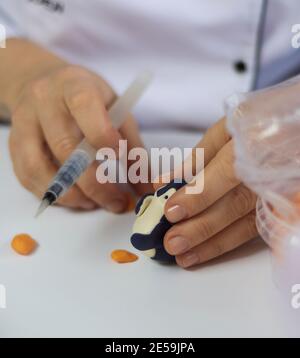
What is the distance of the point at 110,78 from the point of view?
0.79 meters

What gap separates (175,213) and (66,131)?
19 centimetres

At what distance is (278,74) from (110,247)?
403 millimetres

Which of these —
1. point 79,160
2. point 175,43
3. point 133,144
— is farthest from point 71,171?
point 175,43

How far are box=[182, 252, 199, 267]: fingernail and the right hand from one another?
0.12 meters

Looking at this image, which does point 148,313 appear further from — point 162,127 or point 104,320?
point 162,127

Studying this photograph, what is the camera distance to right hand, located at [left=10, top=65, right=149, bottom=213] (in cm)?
58

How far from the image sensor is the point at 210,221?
0.49 m

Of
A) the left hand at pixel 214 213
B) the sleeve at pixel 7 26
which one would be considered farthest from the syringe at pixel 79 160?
the sleeve at pixel 7 26

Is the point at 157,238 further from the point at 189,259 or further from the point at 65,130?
the point at 65,130

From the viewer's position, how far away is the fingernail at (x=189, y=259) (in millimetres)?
492

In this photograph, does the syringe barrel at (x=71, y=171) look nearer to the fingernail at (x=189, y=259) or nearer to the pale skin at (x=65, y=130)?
the pale skin at (x=65, y=130)

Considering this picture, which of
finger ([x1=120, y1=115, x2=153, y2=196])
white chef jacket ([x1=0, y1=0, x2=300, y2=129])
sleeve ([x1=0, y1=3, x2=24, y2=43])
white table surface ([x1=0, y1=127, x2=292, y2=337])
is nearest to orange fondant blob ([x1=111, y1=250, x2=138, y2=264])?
white table surface ([x1=0, y1=127, x2=292, y2=337])

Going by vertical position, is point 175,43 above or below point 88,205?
above

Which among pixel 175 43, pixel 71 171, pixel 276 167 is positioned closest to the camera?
pixel 276 167
